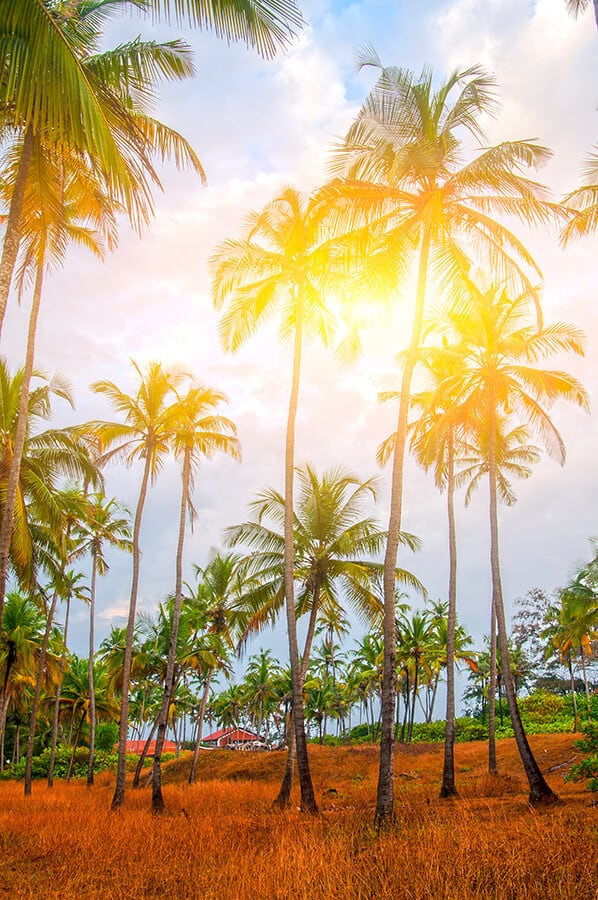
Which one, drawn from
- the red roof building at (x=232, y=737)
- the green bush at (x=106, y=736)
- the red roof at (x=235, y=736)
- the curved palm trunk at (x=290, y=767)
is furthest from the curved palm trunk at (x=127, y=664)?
the red roof at (x=235, y=736)

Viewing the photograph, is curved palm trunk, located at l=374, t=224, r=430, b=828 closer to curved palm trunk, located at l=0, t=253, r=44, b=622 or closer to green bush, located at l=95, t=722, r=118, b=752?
curved palm trunk, located at l=0, t=253, r=44, b=622

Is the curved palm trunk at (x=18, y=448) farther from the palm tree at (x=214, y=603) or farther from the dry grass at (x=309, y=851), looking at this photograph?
the palm tree at (x=214, y=603)

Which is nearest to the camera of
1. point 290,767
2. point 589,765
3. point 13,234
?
point 13,234

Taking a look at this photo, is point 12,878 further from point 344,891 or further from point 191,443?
point 191,443

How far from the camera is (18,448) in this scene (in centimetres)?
1230

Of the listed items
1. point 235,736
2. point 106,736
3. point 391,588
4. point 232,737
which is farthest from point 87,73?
point 232,737

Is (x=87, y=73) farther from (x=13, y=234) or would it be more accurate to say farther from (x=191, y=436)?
(x=191, y=436)

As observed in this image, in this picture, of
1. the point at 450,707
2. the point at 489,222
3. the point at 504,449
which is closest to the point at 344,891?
the point at 489,222

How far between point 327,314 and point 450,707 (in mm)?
12470

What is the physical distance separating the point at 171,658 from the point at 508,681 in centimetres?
951

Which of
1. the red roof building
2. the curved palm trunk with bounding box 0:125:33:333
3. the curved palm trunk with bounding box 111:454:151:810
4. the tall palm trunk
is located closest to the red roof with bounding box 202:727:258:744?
the red roof building

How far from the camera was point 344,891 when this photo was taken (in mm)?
5602

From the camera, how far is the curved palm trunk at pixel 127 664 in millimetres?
18016

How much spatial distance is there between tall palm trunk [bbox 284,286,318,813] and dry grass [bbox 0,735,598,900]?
894 mm
